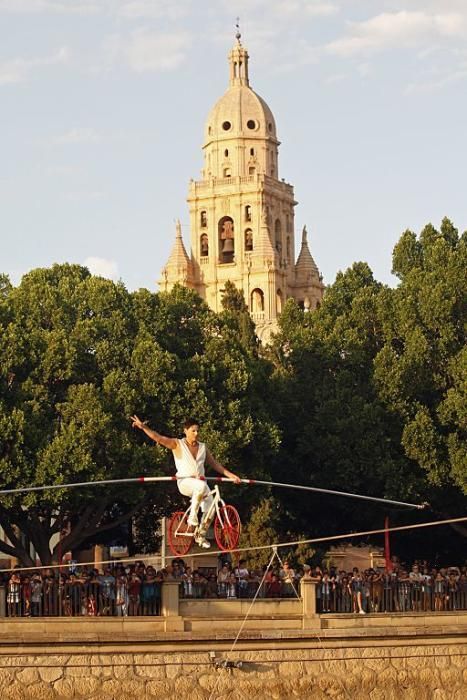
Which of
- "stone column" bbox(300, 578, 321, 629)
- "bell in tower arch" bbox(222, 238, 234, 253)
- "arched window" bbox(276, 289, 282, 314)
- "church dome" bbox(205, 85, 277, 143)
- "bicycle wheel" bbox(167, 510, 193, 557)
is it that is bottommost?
Answer: "stone column" bbox(300, 578, 321, 629)

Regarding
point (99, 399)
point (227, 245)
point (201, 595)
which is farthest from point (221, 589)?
point (227, 245)

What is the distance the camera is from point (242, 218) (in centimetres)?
13575

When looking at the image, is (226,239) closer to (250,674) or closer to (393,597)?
(393,597)

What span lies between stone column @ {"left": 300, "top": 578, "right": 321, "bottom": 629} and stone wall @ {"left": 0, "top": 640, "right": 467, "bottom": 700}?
48 centimetres

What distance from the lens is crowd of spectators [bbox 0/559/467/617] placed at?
37.7 m

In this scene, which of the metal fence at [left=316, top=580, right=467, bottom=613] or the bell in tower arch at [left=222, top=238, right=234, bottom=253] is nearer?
the metal fence at [left=316, top=580, right=467, bottom=613]

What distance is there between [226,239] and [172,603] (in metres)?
102

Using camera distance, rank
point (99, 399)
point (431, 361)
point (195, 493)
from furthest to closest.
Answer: point (431, 361) < point (99, 399) < point (195, 493)

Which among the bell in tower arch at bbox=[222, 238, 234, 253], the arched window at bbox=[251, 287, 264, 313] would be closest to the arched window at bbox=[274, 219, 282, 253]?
the bell in tower arch at bbox=[222, 238, 234, 253]

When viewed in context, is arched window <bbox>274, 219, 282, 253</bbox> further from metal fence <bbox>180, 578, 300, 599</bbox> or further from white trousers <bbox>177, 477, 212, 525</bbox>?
white trousers <bbox>177, 477, 212, 525</bbox>

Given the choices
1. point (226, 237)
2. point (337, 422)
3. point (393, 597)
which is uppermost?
point (226, 237)

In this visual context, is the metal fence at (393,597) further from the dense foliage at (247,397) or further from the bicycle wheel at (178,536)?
the dense foliage at (247,397)

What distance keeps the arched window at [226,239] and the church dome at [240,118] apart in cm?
698

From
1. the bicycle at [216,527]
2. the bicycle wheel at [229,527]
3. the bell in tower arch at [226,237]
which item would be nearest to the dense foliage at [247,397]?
the bicycle at [216,527]
